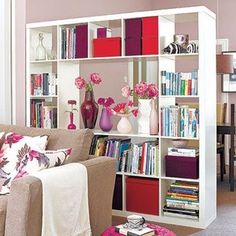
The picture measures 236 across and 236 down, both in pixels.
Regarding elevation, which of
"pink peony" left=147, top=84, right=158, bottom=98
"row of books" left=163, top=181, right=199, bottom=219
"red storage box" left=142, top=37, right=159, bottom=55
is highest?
"red storage box" left=142, top=37, right=159, bottom=55

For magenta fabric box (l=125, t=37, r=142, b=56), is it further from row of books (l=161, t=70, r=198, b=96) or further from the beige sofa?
the beige sofa

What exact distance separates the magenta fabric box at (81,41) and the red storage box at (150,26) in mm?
615

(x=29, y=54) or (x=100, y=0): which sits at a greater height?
(x=100, y=0)

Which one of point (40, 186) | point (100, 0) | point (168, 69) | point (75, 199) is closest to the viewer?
point (40, 186)

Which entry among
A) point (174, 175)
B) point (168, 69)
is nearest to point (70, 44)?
point (168, 69)

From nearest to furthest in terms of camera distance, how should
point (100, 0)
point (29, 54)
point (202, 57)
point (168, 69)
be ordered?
point (202, 57) < point (168, 69) < point (29, 54) < point (100, 0)

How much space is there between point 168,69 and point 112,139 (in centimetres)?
85

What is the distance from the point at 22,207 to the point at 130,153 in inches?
66.6

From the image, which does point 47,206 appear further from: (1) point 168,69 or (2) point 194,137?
(1) point 168,69

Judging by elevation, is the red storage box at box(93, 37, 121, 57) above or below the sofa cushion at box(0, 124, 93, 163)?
above

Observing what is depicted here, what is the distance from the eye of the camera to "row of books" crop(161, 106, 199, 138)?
374 centimetres

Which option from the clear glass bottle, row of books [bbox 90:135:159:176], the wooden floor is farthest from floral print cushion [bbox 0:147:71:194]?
the clear glass bottle

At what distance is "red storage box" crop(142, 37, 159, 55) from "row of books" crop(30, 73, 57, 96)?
106 cm

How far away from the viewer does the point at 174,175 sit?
384 cm
